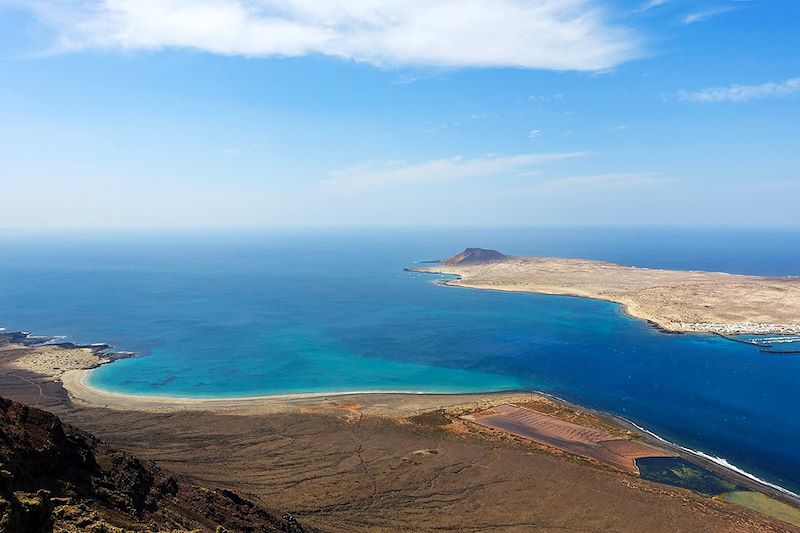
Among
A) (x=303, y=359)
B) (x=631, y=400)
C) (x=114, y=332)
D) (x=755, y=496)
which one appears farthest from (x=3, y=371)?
(x=755, y=496)

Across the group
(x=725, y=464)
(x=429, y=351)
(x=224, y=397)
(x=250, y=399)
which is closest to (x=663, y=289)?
(x=429, y=351)

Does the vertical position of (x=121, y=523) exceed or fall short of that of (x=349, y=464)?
it exceeds it

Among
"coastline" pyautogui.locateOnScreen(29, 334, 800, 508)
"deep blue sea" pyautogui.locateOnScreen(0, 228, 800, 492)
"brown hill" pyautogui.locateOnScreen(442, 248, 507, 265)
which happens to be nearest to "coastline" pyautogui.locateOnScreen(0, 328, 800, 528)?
"coastline" pyautogui.locateOnScreen(29, 334, 800, 508)

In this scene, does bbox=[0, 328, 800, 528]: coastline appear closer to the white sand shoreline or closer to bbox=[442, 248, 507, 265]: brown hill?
the white sand shoreline

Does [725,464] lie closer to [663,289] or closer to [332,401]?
[332,401]

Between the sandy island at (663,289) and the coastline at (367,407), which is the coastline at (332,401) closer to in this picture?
the coastline at (367,407)

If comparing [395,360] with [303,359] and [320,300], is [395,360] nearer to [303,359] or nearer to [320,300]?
[303,359]
